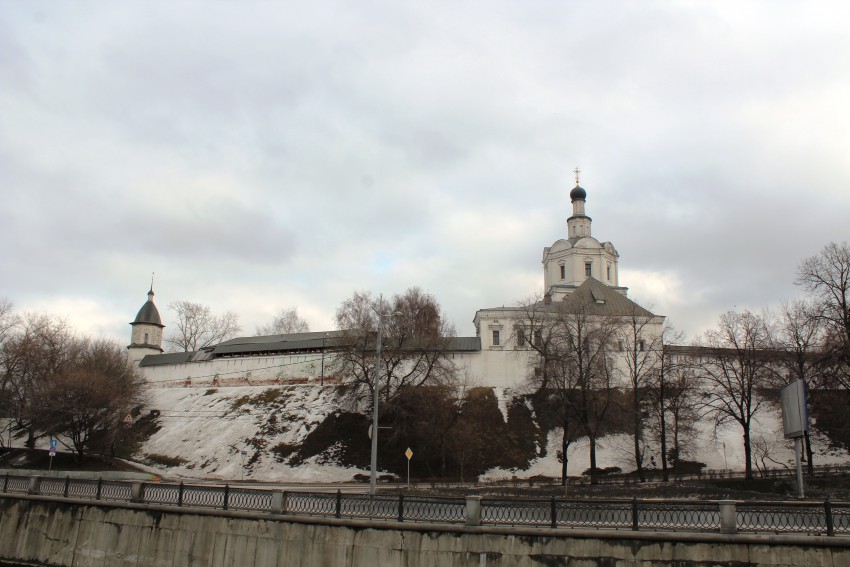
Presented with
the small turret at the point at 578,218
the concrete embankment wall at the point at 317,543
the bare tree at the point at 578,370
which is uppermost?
the small turret at the point at 578,218

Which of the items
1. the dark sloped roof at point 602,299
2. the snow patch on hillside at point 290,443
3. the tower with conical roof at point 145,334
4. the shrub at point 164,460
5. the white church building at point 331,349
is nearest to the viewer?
the snow patch on hillside at point 290,443

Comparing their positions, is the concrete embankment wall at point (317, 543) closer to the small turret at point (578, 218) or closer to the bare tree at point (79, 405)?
the bare tree at point (79, 405)

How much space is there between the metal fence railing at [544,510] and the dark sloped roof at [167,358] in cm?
5077

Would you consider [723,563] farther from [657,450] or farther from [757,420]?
[757,420]

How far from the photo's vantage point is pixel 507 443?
4703 centimetres

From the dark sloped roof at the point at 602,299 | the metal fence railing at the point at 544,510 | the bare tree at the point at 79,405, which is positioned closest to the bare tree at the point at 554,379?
the dark sloped roof at the point at 602,299

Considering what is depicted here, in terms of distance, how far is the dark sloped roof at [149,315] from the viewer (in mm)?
75250

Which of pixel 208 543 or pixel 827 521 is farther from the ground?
pixel 827 521

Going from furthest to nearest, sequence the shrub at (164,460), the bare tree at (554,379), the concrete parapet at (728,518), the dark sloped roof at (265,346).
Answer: the dark sloped roof at (265,346) < the shrub at (164,460) < the bare tree at (554,379) < the concrete parapet at (728,518)

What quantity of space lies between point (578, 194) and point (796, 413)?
2264 inches

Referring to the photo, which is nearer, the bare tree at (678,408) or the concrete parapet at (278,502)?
the concrete parapet at (278,502)

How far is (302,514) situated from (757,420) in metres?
41.2

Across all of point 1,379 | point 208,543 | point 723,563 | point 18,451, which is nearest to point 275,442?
point 18,451

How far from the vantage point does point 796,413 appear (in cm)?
2506
